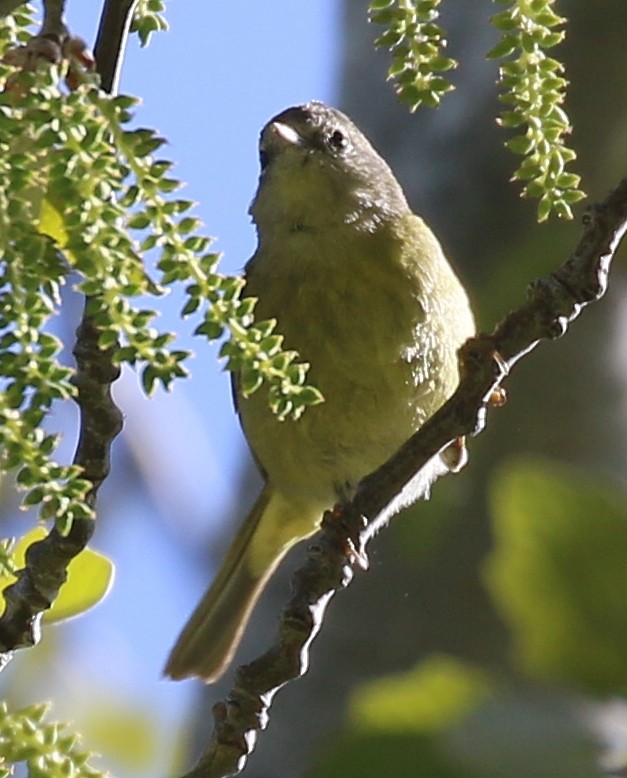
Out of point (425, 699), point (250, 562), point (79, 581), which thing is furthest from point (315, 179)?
point (425, 699)

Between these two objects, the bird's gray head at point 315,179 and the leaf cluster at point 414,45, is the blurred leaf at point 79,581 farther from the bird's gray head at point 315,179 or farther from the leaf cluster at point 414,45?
the bird's gray head at point 315,179

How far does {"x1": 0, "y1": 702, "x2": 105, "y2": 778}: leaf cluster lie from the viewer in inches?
41.6

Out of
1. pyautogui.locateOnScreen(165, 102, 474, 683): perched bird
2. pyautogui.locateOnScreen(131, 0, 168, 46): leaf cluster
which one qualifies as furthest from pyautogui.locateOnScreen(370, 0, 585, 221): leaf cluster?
pyautogui.locateOnScreen(165, 102, 474, 683): perched bird

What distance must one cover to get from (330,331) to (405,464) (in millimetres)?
1094

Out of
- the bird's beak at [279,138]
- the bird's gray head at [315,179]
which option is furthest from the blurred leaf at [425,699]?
the bird's beak at [279,138]

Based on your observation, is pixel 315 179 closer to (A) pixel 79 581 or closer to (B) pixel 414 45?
(A) pixel 79 581

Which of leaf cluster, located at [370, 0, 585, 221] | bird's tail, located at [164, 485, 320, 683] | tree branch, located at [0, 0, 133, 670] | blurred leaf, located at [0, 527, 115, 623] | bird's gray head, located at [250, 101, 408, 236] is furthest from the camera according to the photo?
bird's tail, located at [164, 485, 320, 683]

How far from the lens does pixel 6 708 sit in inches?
43.3

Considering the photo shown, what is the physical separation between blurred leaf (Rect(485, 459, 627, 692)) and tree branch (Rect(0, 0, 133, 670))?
0.55 metres

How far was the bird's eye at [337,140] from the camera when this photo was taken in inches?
124

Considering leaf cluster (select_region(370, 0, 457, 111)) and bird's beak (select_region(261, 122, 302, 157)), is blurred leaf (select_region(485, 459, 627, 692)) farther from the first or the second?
bird's beak (select_region(261, 122, 302, 157))

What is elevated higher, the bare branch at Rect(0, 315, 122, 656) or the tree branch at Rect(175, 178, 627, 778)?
the tree branch at Rect(175, 178, 627, 778)

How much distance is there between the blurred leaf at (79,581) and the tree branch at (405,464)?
0.26 metres

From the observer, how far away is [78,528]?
1.42 meters
